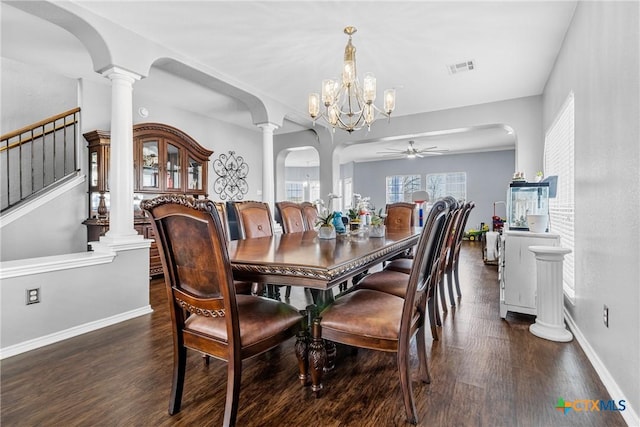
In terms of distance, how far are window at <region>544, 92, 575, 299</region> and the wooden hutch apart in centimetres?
443

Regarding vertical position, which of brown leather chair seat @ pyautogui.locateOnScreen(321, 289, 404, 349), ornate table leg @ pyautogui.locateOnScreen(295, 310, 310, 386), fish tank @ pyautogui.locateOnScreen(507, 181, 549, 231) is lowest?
ornate table leg @ pyautogui.locateOnScreen(295, 310, 310, 386)

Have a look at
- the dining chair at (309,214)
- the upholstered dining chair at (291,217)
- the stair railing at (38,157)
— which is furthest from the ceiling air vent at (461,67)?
the stair railing at (38,157)

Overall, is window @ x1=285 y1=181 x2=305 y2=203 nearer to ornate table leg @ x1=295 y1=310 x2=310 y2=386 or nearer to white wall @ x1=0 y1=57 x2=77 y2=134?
white wall @ x1=0 y1=57 x2=77 y2=134

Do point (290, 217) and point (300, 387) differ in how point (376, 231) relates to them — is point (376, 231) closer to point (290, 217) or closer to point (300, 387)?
point (290, 217)

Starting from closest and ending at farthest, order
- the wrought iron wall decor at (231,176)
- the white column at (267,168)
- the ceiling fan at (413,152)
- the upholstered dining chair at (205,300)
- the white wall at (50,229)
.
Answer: the upholstered dining chair at (205,300)
the white wall at (50,229)
the white column at (267,168)
the wrought iron wall decor at (231,176)
the ceiling fan at (413,152)

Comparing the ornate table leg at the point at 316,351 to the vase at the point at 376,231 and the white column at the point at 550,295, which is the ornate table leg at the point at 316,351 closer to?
the vase at the point at 376,231

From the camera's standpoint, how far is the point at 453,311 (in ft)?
9.95

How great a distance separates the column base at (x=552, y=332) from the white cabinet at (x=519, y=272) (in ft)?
1.01

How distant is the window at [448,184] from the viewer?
32.0 ft

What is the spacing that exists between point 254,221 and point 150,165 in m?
2.60

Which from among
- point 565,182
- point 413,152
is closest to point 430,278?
point 565,182

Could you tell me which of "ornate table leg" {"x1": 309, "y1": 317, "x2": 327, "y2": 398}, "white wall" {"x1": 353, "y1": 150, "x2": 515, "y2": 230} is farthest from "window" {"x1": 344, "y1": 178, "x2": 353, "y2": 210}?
"ornate table leg" {"x1": 309, "y1": 317, "x2": 327, "y2": 398}

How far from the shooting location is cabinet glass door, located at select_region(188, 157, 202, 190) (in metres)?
5.23

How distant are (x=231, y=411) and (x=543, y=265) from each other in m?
2.43
